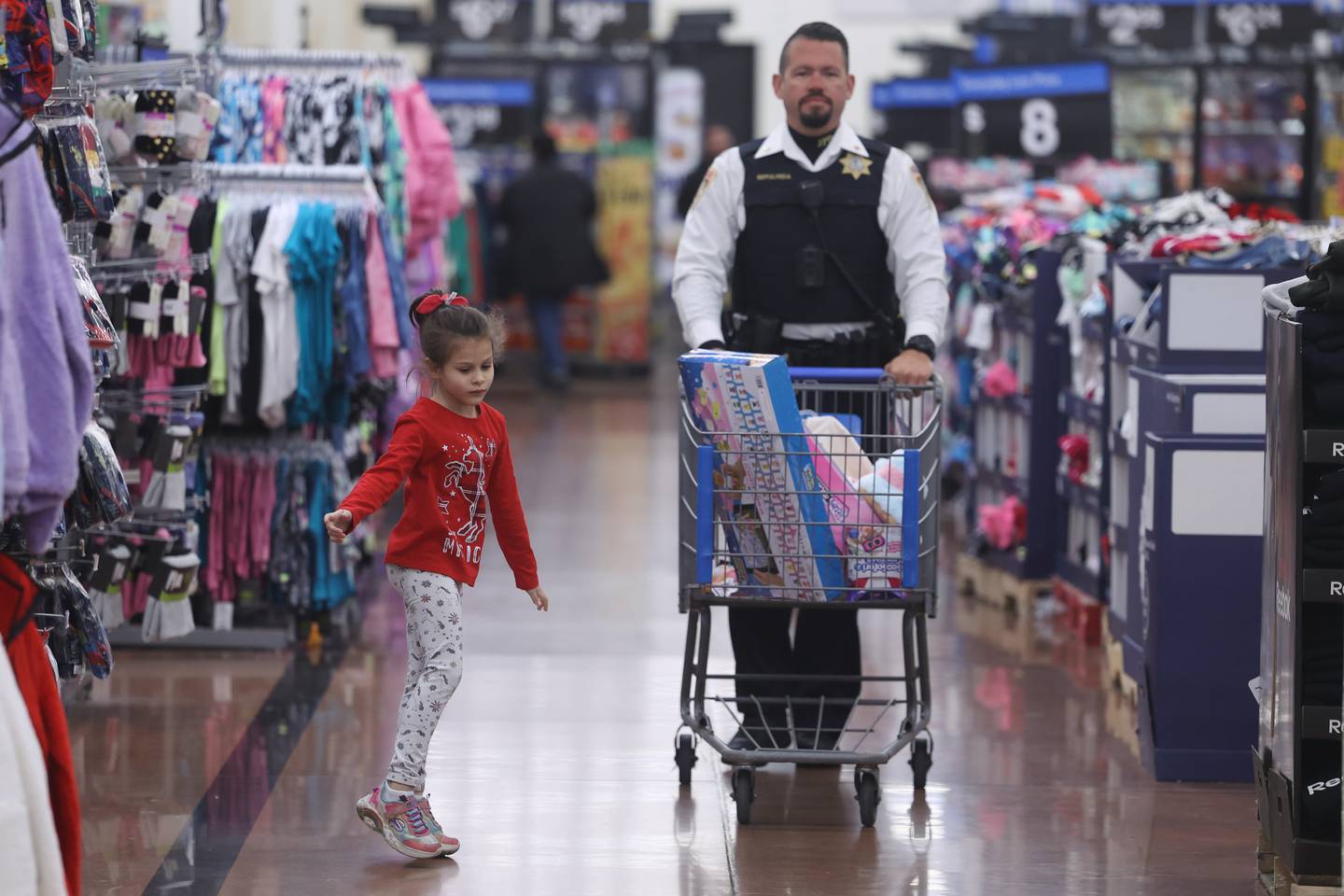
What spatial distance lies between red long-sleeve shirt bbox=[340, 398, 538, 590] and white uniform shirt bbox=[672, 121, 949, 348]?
844mm

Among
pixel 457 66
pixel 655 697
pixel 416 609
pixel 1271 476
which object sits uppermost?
pixel 457 66

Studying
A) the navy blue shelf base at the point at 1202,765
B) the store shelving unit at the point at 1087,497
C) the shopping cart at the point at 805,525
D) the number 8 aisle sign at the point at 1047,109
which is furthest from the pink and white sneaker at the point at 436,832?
the number 8 aisle sign at the point at 1047,109

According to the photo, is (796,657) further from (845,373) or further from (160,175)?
(160,175)

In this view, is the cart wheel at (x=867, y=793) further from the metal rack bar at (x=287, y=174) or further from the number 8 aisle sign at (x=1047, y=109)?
the number 8 aisle sign at (x=1047, y=109)

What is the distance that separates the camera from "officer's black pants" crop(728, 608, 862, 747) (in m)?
5.16

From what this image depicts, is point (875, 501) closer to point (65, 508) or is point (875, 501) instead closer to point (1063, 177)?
point (65, 508)

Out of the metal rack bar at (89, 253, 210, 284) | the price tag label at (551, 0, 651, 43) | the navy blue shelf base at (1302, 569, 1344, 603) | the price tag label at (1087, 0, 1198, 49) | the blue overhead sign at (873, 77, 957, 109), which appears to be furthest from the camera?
the price tag label at (551, 0, 651, 43)

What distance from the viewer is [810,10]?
23859 millimetres

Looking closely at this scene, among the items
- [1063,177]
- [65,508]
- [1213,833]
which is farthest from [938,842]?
[1063,177]

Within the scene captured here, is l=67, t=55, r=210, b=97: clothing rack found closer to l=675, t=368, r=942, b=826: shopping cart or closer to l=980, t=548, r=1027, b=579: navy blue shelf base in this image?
l=675, t=368, r=942, b=826: shopping cart

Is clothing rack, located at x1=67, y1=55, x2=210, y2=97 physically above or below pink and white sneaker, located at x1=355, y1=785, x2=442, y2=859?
above

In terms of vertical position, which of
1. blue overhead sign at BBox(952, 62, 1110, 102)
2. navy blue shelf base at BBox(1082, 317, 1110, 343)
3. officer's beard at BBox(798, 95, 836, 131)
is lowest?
navy blue shelf base at BBox(1082, 317, 1110, 343)

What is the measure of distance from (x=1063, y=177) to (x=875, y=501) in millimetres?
6555

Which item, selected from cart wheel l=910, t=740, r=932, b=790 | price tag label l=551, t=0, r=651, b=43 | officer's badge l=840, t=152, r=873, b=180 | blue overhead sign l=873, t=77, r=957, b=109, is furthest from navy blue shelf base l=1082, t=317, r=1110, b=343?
price tag label l=551, t=0, r=651, b=43
